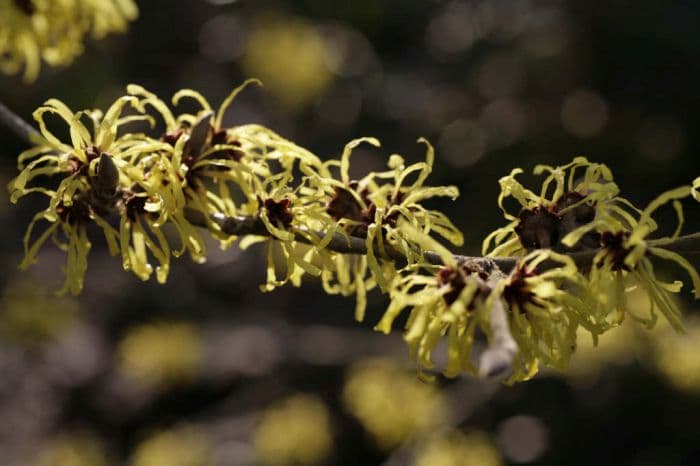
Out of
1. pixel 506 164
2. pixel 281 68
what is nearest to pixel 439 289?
pixel 506 164

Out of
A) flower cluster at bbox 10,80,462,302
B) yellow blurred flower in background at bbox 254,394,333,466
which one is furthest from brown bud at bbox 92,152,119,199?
yellow blurred flower in background at bbox 254,394,333,466

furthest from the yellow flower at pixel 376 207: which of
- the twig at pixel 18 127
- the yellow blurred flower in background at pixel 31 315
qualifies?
the yellow blurred flower in background at pixel 31 315

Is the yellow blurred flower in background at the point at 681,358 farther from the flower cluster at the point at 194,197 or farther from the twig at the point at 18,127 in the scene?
the twig at the point at 18,127

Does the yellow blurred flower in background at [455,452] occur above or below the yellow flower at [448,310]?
below

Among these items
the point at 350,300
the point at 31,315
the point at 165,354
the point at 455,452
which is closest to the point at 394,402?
the point at 455,452

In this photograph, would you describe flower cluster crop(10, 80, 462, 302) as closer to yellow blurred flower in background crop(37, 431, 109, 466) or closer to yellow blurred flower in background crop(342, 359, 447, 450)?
yellow blurred flower in background crop(342, 359, 447, 450)

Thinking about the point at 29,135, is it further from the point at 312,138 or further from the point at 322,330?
the point at 312,138

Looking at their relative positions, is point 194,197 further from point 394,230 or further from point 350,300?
point 350,300
